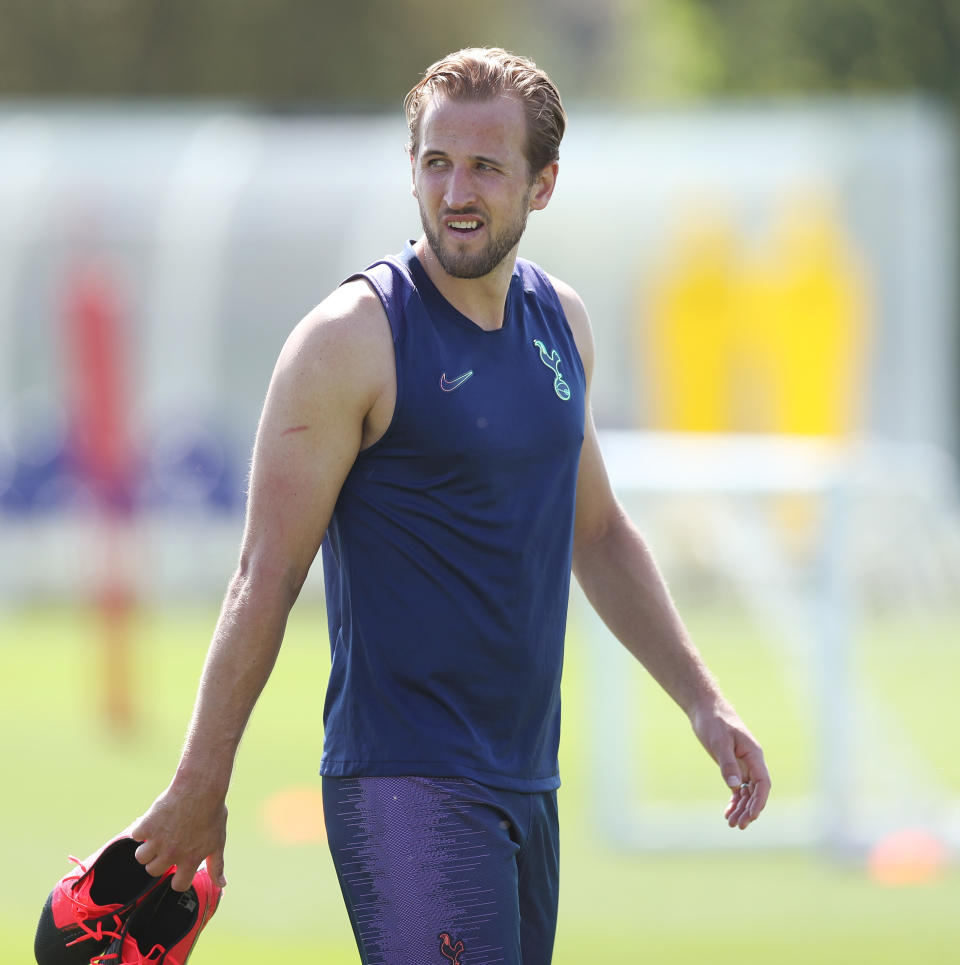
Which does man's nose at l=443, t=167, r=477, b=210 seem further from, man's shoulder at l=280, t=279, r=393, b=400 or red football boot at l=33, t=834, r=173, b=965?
red football boot at l=33, t=834, r=173, b=965

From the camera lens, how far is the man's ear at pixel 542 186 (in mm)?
3553

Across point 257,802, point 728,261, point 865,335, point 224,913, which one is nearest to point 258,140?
point 728,261

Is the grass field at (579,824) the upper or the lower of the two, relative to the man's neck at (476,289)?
lower

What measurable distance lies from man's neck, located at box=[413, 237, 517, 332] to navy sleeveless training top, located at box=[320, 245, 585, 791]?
0.03m

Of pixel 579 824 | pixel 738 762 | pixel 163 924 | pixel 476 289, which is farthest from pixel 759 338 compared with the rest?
pixel 163 924

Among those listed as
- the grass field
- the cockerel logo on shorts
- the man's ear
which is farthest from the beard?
the grass field

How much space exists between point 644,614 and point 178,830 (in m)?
1.13

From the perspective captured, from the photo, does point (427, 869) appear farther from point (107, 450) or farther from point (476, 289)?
point (107, 450)

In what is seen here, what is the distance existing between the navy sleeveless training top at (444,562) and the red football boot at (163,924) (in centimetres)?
31

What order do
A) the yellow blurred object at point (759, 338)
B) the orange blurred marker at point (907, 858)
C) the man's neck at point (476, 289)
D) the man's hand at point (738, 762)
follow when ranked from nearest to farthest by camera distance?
1. the man's neck at point (476, 289)
2. the man's hand at point (738, 762)
3. the orange blurred marker at point (907, 858)
4. the yellow blurred object at point (759, 338)

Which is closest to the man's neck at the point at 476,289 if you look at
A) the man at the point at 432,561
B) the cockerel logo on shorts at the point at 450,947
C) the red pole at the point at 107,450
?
the man at the point at 432,561

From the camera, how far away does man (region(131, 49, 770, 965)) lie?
3.27 m

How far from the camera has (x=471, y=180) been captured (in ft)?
11.2

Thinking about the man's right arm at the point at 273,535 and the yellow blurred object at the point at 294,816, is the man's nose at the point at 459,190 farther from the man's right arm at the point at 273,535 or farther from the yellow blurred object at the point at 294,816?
the yellow blurred object at the point at 294,816
